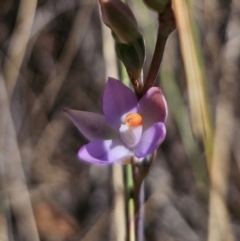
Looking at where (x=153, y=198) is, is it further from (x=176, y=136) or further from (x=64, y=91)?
(x=64, y=91)

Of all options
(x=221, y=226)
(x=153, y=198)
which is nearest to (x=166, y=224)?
(x=153, y=198)

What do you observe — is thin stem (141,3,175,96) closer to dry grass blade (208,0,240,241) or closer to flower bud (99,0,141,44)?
flower bud (99,0,141,44)

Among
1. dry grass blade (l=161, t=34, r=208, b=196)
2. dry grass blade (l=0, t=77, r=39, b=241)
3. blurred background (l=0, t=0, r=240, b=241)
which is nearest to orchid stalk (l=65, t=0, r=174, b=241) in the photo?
dry grass blade (l=161, t=34, r=208, b=196)

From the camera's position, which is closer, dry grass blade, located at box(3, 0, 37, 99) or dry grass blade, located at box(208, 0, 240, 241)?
dry grass blade, located at box(208, 0, 240, 241)

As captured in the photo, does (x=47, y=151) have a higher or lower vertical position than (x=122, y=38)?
lower

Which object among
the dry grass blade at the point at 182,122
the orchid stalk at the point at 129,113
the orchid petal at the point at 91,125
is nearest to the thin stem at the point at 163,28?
the orchid stalk at the point at 129,113

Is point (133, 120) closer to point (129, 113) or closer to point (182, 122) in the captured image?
point (129, 113)

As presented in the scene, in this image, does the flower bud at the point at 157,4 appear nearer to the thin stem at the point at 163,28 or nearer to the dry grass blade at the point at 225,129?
the thin stem at the point at 163,28

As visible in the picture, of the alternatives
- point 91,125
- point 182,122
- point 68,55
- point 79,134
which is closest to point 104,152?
point 91,125
